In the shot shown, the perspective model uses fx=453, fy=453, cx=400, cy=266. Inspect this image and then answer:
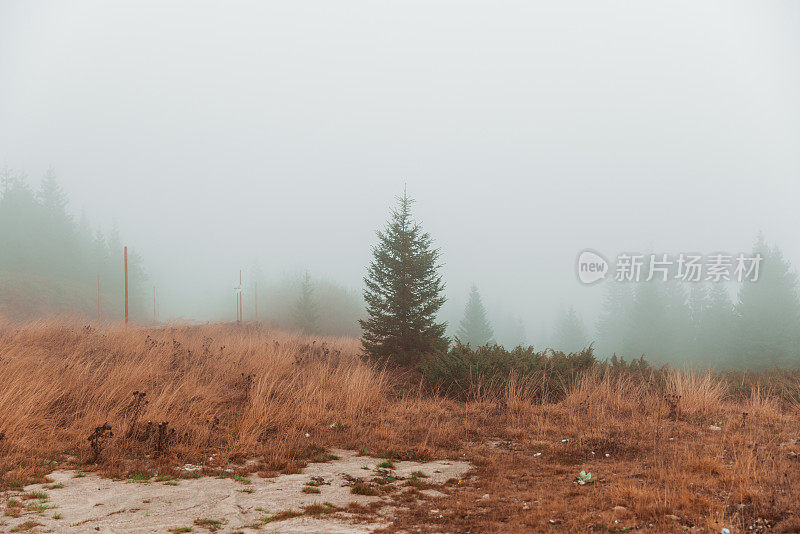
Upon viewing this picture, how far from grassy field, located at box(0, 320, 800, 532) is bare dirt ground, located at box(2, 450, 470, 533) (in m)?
0.39

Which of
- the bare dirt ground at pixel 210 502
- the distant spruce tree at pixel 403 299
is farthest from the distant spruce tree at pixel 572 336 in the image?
the bare dirt ground at pixel 210 502

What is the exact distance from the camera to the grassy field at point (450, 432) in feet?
14.4

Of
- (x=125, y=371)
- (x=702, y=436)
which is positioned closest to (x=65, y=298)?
(x=125, y=371)

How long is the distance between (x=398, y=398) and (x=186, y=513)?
21.9 ft

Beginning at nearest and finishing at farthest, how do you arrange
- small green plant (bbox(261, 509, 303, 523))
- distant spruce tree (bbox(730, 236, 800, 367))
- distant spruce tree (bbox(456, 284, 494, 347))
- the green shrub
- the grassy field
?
1. small green plant (bbox(261, 509, 303, 523))
2. the grassy field
3. the green shrub
4. distant spruce tree (bbox(730, 236, 800, 367))
5. distant spruce tree (bbox(456, 284, 494, 347))

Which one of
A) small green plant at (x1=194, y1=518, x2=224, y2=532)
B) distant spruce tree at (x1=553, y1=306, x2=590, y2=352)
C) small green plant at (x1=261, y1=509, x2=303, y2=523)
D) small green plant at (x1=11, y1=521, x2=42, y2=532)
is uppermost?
small green plant at (x1=11, y1=521, x2=42, y2=532)

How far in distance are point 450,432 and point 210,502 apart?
424 cm

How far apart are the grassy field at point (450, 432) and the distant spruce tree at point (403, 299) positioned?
3228 millimetres

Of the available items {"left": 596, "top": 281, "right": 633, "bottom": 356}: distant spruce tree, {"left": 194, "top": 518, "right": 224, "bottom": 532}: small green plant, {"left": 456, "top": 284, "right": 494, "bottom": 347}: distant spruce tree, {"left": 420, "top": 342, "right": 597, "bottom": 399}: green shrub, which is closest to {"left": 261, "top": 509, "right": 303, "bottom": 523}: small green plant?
{"left": 194, "top": 518, "right": 224, "bottom": 532}: small green plant

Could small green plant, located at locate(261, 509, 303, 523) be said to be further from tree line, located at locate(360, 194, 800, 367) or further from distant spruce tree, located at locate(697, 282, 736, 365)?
distant spruce tree, located at locate(697, 282, 736, 365)

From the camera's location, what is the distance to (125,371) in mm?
9000

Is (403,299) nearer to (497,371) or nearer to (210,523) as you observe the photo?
(497,371)

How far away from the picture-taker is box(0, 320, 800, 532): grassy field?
4383mm

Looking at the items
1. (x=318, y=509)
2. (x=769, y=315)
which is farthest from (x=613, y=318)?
(x=318, y=509)
